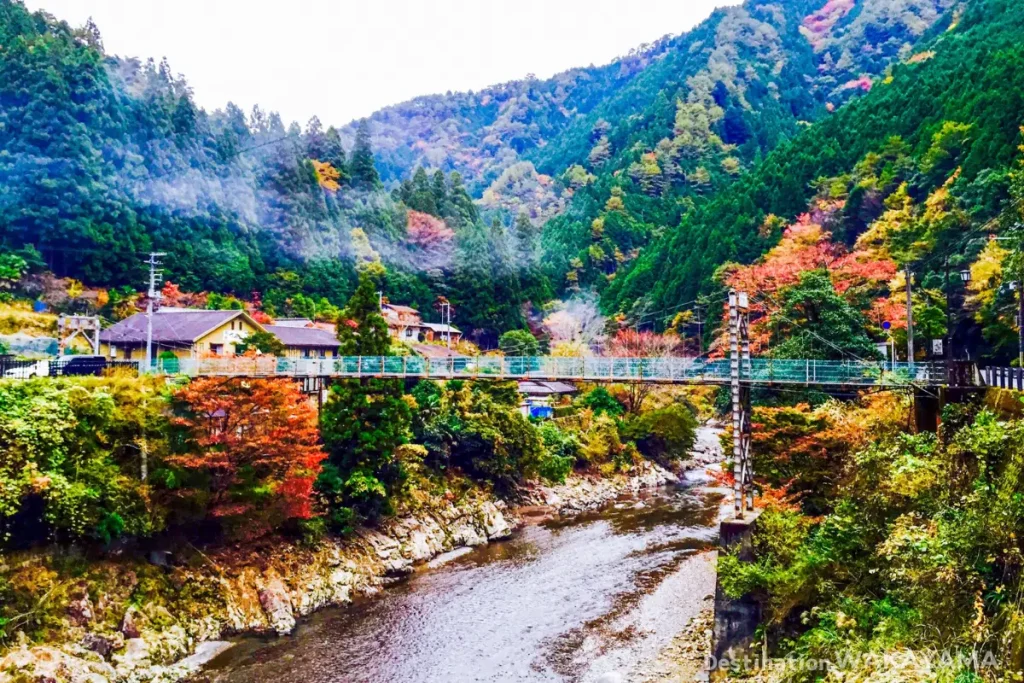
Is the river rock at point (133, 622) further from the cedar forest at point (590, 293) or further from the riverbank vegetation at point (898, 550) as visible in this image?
the riverbank vegetation at point (898, 550)

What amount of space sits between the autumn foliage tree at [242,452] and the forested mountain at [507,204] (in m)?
23.1

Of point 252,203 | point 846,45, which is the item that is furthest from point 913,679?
point 846,45

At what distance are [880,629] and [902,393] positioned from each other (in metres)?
9.30

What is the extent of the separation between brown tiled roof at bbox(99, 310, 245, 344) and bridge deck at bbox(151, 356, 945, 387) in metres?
8.17

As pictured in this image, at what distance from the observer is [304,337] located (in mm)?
34875

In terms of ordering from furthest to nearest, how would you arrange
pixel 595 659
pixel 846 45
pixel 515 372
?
pixel 846 45 → pixel 515 372 → pixel 595 659

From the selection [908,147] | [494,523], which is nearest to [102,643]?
[494,523]

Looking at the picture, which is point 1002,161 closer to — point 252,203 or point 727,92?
point 252,203

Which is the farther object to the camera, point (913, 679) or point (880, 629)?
point (880, 629)

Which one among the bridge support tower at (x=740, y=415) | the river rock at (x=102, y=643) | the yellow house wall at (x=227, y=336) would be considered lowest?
the river rock at (x=102, y=643)

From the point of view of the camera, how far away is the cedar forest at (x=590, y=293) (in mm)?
12219

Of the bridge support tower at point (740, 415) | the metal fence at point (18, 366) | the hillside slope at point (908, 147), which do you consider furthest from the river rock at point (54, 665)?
the hillside slope at point (908, 147)

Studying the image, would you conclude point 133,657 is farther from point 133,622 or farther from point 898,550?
point 898,550

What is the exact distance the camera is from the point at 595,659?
1484cm
